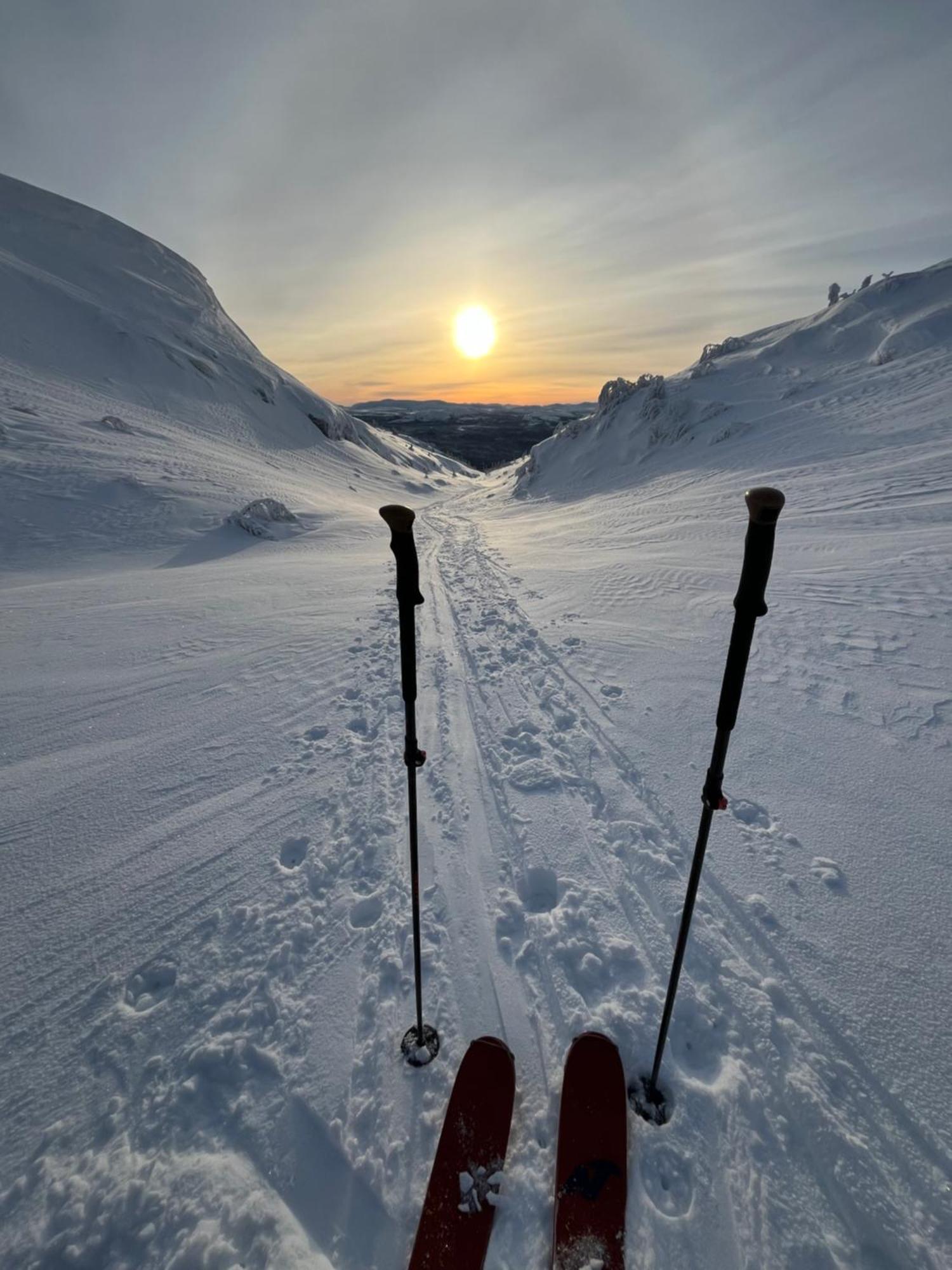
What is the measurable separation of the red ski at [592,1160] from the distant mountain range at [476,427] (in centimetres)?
8324

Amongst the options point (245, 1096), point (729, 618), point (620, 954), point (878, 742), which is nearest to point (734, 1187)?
point (620, 954)

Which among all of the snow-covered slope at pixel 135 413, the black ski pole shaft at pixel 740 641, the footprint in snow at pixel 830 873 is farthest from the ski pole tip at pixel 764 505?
the snow-covered slope at pixel 135 413

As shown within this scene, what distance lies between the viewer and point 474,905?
3.42 meters

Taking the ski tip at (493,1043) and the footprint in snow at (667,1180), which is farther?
the ski tip at (493,1043)

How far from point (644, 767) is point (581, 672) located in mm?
2106

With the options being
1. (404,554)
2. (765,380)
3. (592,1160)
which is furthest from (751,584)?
(765,380)

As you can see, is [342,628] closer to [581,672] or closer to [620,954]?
[581,672]

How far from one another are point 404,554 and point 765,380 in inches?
1238

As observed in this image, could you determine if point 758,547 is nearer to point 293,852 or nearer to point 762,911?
point 762,911

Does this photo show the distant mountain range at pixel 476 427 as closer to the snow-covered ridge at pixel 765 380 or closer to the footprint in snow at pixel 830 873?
the snow-covered ridge at pixel 765 380

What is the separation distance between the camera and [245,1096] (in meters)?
2.44

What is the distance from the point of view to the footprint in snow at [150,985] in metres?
2.82

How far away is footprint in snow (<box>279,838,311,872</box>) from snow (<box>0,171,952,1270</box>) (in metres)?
0.09

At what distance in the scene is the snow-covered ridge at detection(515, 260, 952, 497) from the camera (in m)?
22.2
